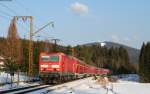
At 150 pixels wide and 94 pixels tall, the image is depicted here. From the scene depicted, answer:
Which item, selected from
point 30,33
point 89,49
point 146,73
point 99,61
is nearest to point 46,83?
point 30,33

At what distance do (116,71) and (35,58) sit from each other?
128721 mm

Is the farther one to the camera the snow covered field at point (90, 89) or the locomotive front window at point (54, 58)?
the locomotive front window at point (54, 58)

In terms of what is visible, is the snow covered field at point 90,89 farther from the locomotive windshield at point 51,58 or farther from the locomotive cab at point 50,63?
the locomotive windshield at point 51,58

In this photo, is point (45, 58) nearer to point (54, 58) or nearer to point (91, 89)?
point (54, 58)

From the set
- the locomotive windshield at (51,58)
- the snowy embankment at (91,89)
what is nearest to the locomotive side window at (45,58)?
the locomotive windshield at (51,58)

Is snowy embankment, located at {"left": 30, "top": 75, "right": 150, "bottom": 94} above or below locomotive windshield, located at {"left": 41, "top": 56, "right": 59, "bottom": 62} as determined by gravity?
below

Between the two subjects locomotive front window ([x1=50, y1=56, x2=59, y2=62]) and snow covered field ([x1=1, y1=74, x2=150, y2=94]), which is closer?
snow covered field ([x1=1, y1=74, x2=150, y2=94])

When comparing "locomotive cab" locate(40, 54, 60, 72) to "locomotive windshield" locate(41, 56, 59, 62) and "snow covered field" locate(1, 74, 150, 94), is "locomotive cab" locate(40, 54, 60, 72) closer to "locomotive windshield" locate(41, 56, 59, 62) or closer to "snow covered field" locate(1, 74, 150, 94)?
"locomotive windshield" locate(41, 56, 59, 62)

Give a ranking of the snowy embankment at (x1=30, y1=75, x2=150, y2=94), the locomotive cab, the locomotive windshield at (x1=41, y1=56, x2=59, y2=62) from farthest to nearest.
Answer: the locomotive windshield at (x1=41, y1=56, x2=59, y2=62)
the locomotive cab
the snowy embankment at (x1=30, y1=75, x2=150, y2=94)

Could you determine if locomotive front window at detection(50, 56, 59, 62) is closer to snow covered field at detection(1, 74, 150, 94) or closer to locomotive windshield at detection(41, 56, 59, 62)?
locomotive windshield at detection(41, 56, 59, 62)

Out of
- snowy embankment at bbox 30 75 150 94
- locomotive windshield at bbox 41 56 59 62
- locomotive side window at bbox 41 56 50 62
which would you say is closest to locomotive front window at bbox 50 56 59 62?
locomotive windshield at bbox 41 56 59 62

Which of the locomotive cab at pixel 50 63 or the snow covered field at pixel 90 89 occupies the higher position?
the locomotive cab at pixel 50 63

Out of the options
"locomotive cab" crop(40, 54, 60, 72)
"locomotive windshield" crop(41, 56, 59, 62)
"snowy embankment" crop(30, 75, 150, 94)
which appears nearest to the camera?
"snowy embankment" crop(30, 75, 150, 94)

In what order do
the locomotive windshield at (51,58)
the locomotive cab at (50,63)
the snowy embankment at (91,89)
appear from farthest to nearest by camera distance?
the locomotive windshield at (51,58), the locomotive cab at (50,63), the snowy embankment at (91,89)
